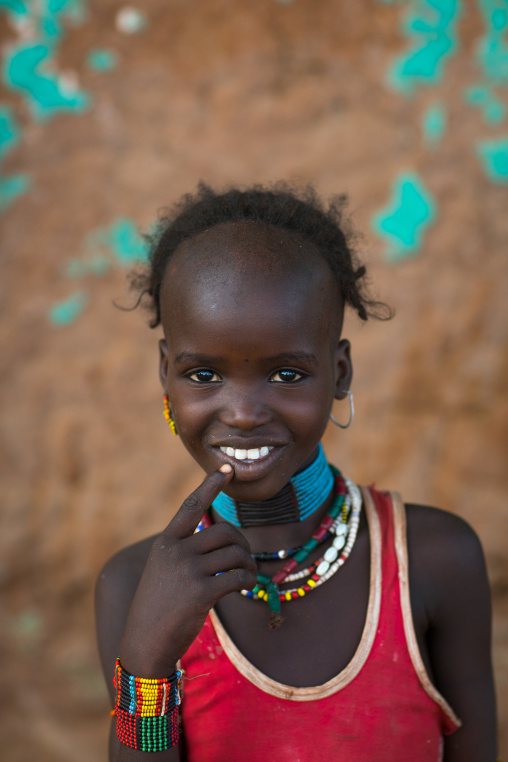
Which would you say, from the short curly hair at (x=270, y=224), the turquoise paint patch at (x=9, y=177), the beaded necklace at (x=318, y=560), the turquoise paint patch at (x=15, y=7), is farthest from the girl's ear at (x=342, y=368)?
the turquoise paint patch at (x=15, y=7)

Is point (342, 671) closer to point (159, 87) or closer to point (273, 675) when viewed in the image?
point (273, 675)

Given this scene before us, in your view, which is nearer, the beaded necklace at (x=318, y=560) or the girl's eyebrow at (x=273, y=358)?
the girl's eyebrow at (x=273, y=358)

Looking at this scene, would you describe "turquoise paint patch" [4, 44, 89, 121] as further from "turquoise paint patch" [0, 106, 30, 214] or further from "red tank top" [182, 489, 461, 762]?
"red tank top" [182, 489, 461, 762]

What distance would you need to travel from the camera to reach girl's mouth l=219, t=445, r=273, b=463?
1.38 metres

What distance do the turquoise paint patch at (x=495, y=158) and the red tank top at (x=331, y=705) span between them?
220 cm

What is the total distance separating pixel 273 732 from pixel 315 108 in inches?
107

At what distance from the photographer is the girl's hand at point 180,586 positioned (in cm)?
127

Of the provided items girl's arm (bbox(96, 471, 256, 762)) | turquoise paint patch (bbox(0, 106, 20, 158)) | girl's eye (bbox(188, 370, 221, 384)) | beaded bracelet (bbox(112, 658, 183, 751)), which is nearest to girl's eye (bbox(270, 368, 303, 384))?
girl's eye (bbox(188, 370, 221, 384))

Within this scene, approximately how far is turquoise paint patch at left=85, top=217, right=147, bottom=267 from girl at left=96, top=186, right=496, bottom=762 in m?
1.70

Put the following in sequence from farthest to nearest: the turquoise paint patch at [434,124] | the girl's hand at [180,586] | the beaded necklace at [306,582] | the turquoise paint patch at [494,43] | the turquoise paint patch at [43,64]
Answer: the turquoise paint patch at [43,64]
the turquoise paint patch at [434,124]
the turquoise paint patch at [494,43]
the beaded necklace at [306,582]
the girl's hand at [180,586]

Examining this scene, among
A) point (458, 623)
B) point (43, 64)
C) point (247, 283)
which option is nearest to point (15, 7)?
point (43, 64)

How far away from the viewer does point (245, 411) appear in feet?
4.42

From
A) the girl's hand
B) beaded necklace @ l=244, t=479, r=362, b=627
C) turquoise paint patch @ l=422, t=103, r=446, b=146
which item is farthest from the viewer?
turquoise paint patch @ l=422, t=103, r=446, b=146

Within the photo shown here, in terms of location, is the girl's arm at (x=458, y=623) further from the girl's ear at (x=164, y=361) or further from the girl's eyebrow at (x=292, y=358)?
the girl's ear at (x=164, y=361)
